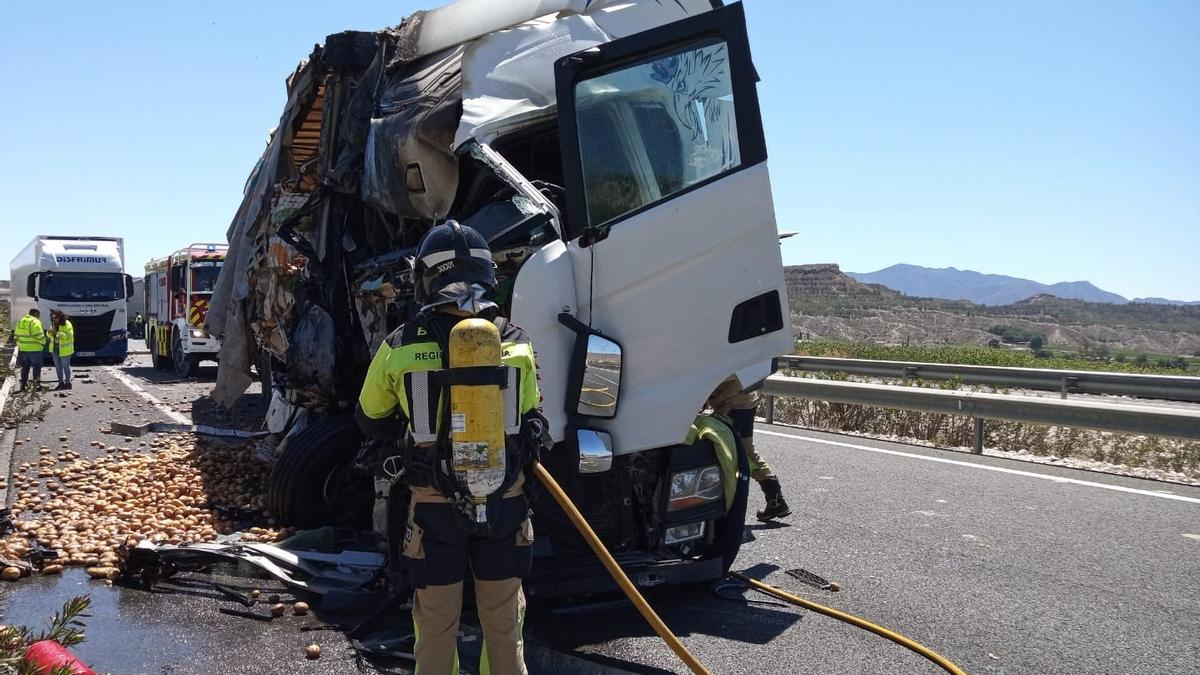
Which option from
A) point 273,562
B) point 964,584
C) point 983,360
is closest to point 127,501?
point 273,562

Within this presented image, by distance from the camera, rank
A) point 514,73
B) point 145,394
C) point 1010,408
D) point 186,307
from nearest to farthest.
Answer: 1. point 514,73
2. point 1010,408
3. point 145,394
4. point 186,307

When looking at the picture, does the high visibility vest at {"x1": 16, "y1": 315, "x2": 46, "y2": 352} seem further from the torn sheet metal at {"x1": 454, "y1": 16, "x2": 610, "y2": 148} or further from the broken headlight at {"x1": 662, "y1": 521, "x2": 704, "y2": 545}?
the broken headlight at {"x1": 662, "y1": 521, "x2": 704, "y2": 545}

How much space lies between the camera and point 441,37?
6.24m

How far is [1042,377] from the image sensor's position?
1430 cm

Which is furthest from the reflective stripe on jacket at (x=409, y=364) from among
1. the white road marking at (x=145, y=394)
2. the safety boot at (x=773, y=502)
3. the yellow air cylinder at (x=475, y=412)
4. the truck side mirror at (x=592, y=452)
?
the white road marking at (x=145, y=394)

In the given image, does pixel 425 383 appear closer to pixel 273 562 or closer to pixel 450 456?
pixel 450 456

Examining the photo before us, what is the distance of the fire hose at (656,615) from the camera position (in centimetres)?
349

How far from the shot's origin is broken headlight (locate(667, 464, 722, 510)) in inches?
178

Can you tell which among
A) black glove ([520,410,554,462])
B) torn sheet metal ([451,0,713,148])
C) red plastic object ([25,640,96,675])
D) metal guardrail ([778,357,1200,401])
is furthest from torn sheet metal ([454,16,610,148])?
metal guardrail ([778,357,1200,401])

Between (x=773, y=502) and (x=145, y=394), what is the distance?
1350 centimetres

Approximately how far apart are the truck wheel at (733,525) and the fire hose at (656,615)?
0.28 m

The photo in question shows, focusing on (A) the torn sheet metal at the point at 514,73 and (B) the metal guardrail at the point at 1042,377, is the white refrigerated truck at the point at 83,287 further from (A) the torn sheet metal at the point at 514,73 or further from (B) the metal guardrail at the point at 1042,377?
(A) the torn sheet metal at the point at 514,73

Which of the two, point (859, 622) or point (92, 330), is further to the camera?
point (92, 330)

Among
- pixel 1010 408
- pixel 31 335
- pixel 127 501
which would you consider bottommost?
pixel 127 501
